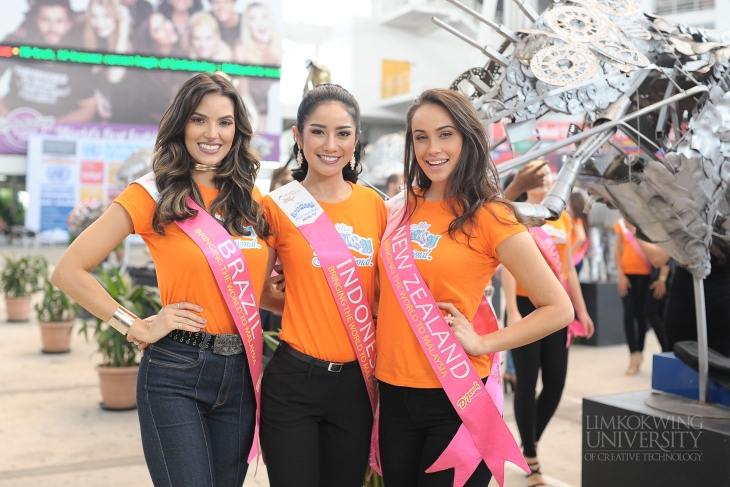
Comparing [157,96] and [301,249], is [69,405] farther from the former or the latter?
[157,96]

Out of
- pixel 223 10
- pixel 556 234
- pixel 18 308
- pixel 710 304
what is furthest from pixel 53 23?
pixel 710 304

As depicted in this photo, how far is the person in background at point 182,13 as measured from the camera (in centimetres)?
1970

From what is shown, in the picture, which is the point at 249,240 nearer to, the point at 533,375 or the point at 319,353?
the point at 319,353

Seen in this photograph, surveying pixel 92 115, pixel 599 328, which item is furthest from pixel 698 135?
pixel 92 115

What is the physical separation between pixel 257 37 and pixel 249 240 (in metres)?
19.2

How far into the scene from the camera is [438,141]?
2.06 meters

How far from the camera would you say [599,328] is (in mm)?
8008

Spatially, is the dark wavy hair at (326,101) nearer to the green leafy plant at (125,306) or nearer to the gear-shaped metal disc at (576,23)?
the gear-shaped metal disc at (576,23)

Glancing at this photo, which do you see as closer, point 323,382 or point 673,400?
point 323,382

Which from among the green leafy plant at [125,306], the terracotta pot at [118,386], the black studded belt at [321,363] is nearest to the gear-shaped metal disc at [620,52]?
the black studded belt at [321,363]

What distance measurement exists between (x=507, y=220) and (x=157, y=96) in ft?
64.0

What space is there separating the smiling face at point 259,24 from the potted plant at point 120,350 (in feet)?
53.0

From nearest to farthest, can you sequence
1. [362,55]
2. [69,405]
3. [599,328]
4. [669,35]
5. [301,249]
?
[301,249], [669,35], [69,405], [599,328], [362,55]

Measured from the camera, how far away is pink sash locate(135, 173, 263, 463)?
2.03 meters
